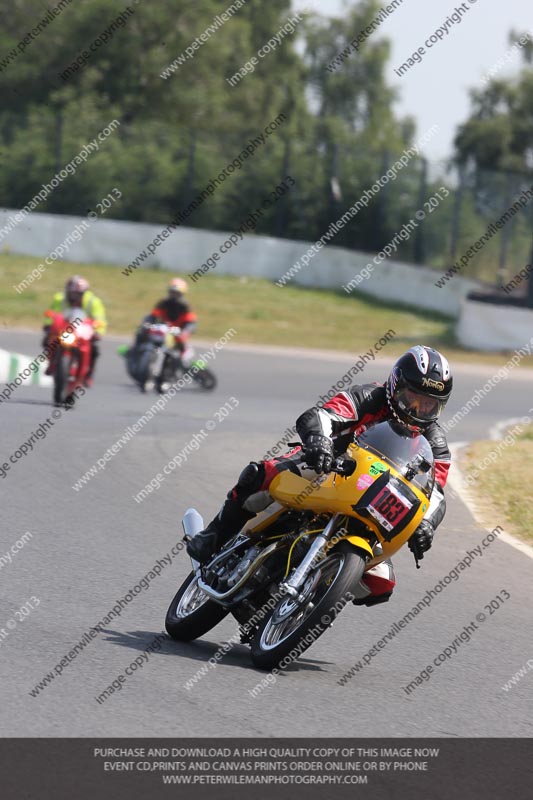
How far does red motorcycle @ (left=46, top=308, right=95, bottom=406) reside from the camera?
15312mm

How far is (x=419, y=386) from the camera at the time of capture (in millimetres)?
6223

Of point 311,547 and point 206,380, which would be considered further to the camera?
point 206,380

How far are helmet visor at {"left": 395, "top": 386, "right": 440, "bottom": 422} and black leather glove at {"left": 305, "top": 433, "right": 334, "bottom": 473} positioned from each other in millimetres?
505

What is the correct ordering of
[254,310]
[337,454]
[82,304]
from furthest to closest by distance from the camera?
[254,310] → [82,304] → [337,454]

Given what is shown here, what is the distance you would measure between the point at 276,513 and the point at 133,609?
1136mm

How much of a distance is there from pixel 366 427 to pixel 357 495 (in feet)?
2.34

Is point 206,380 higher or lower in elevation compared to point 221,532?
lower

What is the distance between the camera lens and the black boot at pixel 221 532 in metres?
6.48

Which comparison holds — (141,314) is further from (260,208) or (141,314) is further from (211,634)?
(211,634)

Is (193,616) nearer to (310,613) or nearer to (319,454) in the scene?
(310,613)

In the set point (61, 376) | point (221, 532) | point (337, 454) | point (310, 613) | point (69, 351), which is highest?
point (337, 454)
